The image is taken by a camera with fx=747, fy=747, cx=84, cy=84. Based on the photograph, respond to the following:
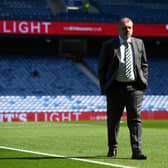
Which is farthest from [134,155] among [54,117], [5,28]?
[5,28]

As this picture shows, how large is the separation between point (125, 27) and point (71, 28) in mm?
28947

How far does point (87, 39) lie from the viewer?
4038 centimetres

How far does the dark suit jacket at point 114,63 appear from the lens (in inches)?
401

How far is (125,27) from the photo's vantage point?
1000 cm

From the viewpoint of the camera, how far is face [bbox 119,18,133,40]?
9953mm

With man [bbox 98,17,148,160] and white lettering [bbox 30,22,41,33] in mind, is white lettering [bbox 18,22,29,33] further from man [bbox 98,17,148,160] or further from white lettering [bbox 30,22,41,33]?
man [bbox 98,17,148,160]

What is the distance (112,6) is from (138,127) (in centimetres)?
3159

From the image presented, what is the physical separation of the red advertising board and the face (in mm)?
27370

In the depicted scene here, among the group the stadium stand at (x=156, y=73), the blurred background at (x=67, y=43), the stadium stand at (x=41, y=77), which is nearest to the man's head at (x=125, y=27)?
the blurred background at (x=67, y=43)

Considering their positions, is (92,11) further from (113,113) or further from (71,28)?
(113,113)

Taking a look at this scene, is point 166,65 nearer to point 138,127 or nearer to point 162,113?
point 162,113

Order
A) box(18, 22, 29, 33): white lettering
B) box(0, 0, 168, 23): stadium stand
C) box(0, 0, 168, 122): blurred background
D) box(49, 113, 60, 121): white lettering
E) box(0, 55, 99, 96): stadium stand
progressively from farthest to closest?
box(0, 0, 168, 23): stadium stand, box(18, 22, 29, 33): white lettering, box(0, 0, 168, 122): blurred background, box(0, 55, 99, 96): stadium stand, box(49, 113, 60, 121): white lettering

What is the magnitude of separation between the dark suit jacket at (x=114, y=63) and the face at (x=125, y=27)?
134mm

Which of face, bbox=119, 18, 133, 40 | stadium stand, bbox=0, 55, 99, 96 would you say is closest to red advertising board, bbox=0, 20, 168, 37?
stadium stand, bbox=0, 55, 99, 96
